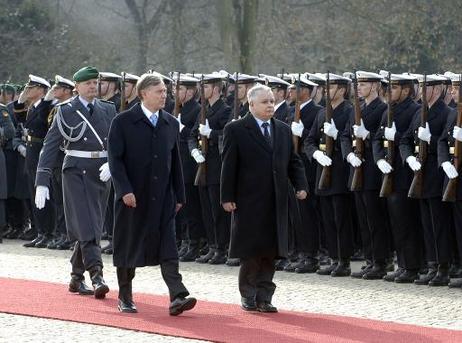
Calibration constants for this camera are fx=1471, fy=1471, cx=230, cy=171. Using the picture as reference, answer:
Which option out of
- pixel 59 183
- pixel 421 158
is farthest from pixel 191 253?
pixel 421 158

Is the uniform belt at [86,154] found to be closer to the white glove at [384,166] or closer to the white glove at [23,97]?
the white glove at [384,166]

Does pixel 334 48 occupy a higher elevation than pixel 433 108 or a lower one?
higher

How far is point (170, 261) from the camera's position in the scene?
1142 centimetres

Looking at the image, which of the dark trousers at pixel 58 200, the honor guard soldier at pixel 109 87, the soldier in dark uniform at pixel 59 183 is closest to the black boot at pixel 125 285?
the soldier in dark uniform at pixel 59 183

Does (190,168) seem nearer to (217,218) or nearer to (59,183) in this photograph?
(217,218)

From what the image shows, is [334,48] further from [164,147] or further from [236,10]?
[164,147]

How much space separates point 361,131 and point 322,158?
546mm

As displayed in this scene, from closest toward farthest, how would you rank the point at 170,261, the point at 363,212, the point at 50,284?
the point at 170,261 < the point at 50,284 < the point at 363,212

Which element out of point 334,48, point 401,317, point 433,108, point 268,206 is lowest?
point 401,317

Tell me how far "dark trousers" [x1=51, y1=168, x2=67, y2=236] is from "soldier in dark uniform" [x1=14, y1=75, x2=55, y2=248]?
0.15 m

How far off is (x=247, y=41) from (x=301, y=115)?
18.3 meters

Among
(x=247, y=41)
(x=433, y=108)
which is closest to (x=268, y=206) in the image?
(x=433, y=108)

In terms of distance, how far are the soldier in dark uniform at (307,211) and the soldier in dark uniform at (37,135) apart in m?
3.55

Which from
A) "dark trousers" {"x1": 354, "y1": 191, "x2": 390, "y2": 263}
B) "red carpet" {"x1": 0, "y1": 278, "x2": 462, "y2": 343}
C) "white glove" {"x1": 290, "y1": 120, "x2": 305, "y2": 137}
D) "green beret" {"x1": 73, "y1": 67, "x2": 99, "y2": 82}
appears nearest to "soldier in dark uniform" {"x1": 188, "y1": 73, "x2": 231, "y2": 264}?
"white glove" {"x1": 290, "y1": 120, "x2": 305, "y2": 137}
